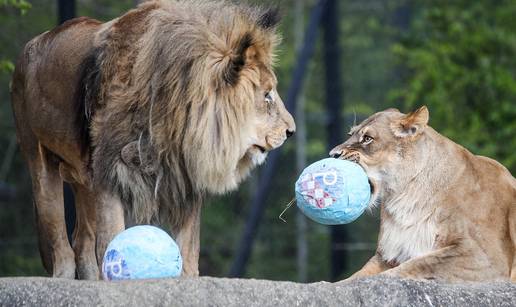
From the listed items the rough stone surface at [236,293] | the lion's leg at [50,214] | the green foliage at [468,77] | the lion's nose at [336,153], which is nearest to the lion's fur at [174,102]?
the lion's nose at [336,153]

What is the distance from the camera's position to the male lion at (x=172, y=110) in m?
4.82

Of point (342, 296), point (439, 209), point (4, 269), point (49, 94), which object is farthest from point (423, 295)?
point (4, 269)

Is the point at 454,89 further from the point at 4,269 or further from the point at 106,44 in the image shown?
the point at 106,44

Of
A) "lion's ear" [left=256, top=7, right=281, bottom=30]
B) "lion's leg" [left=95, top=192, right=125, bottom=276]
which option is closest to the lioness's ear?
"lion's ear" [left=256, top=7, right=281, bottom=30]

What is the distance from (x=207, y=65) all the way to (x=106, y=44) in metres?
0.51

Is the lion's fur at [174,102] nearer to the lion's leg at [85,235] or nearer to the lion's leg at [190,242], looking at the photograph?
the lion's leg at [190,242]

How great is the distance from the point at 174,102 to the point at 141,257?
92 cm

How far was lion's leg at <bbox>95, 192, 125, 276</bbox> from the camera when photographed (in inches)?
190

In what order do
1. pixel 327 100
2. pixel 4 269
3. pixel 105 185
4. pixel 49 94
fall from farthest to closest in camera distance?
pixel 327 100 → pixel 4 269 → pixel 49 94 → pixel 105 185

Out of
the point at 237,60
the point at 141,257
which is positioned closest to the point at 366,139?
the point at 237,60

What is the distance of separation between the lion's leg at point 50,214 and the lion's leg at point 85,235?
0.09m

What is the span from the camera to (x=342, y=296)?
391 centimetres

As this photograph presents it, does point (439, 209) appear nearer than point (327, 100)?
Yes

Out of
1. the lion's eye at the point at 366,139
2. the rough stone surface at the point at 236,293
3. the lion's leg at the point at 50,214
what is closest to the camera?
the rough stone surface at the point at 236,293
